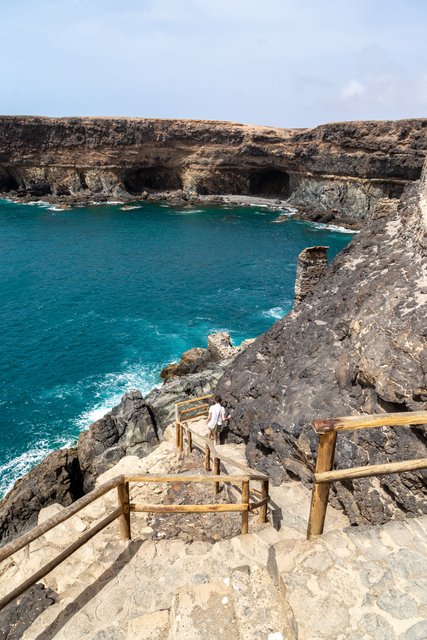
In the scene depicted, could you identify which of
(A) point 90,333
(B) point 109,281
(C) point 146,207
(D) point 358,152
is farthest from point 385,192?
(A) point 90,333

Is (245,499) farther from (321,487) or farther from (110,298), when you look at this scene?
(110,298)

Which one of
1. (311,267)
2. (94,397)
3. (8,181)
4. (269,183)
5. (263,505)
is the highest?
(311,267)

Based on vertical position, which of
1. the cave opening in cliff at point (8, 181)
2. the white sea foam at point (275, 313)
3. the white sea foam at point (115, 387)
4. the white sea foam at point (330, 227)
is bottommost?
the white sea foam at point (115, 387)

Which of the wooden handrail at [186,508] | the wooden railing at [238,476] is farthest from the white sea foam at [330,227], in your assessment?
the wooden handrail at [186,508]

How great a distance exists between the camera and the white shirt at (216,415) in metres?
12.4

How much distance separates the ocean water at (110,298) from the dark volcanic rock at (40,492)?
3770mm

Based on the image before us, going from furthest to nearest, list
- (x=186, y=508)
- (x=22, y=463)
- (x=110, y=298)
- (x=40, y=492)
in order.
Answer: (x=110, y=298) → (x=22, y=463) → (x=40, y=492) → (x=186, y=508)

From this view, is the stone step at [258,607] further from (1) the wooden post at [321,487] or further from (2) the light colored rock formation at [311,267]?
(2) the light colored rock formation at [311,267]

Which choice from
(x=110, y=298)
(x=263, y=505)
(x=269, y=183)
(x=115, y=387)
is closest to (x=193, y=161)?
(x=269, y=183)

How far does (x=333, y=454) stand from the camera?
187 inches

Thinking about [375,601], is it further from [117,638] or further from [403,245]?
[403,245]

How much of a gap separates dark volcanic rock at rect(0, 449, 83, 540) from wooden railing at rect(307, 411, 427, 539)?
1293cm

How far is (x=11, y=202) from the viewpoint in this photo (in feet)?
256

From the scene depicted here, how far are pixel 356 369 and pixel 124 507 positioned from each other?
19.5ft
